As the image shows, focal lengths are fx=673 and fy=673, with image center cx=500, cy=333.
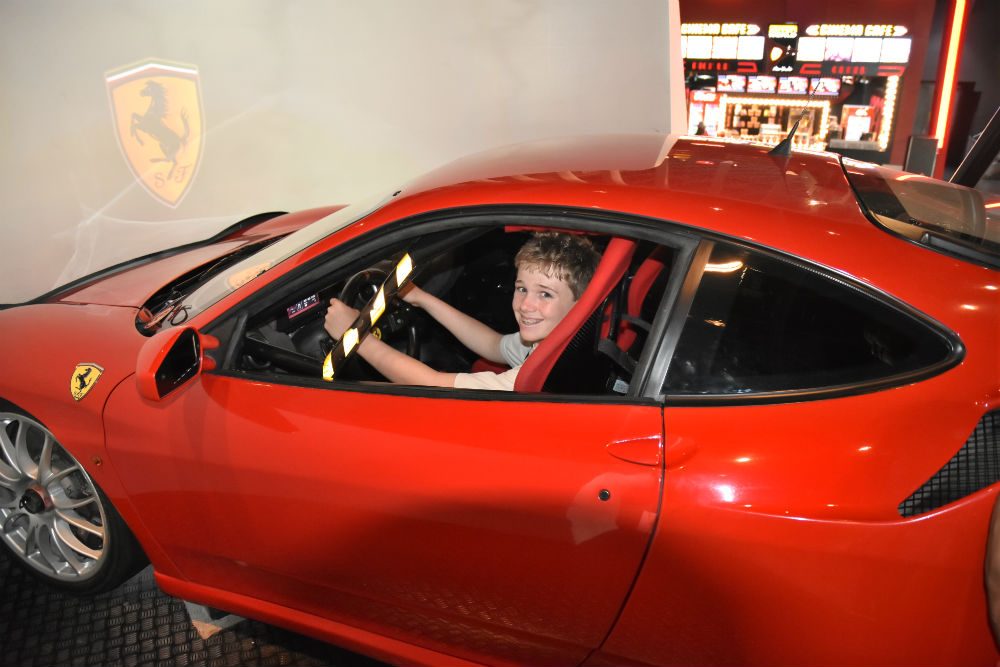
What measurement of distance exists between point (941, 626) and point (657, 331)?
2.21 feet

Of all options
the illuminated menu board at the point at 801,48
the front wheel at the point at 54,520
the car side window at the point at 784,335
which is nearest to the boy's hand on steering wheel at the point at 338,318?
the front wheel at the point at 54,520

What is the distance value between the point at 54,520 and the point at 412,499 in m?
1.31

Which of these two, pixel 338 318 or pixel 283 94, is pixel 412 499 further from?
pixel 283 94

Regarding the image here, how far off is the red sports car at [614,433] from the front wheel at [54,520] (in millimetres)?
47

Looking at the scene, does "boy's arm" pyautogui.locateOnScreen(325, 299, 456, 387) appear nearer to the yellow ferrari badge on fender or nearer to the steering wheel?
the steering wheel

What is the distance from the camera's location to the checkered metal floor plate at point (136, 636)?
1.85 m

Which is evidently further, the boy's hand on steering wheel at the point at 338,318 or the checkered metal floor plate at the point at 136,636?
the checkered metal floor plate at the point at 136,636

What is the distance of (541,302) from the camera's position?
1.66m

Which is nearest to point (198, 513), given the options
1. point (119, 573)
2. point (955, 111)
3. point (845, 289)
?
point (119, 573)

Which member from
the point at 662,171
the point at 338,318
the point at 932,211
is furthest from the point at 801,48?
the point at 338,318

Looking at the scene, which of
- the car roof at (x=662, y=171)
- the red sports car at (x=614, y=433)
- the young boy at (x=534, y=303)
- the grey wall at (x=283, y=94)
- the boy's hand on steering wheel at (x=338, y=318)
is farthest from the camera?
the grey wall at (x=283, y=94)

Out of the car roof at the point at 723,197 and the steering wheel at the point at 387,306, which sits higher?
the car roof at the point at 723,197

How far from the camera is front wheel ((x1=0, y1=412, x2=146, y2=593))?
6.07ft

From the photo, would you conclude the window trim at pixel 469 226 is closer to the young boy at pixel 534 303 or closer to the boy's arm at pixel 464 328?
the young boy at pixel 534 303
